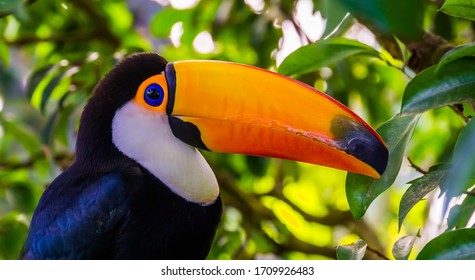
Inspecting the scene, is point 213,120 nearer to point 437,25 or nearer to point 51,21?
point 437,25

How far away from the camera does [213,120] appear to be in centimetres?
166

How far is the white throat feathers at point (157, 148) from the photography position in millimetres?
1697

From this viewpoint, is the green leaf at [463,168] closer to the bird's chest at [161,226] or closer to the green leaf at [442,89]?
the green leaf at [442,89]

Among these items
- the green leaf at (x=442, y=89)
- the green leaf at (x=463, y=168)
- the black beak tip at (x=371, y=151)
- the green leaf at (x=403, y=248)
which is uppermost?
the green leaf at (x=463, y=168)

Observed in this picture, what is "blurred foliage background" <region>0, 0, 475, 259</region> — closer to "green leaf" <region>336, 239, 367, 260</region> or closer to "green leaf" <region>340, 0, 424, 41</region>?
"green leaf" <region>336, 239, 367, 260</region>

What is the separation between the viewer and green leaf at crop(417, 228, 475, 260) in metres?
1.12

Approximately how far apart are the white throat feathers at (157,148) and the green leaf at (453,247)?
69 cm

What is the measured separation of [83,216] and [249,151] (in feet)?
1.23

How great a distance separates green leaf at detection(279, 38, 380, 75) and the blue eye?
0.33m

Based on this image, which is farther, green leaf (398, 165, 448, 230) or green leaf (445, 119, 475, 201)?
green leaf (398, 165, 448, 230)

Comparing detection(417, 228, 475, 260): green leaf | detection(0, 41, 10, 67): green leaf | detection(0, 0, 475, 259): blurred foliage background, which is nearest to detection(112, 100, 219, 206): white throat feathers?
detection(0, 0, 475, 259): blurred foliage background

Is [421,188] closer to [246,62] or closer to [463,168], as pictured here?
[463,168]

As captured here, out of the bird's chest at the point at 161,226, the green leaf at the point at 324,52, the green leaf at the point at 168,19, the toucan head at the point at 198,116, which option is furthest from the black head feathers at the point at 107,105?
the green leaf at the point at 168,19
